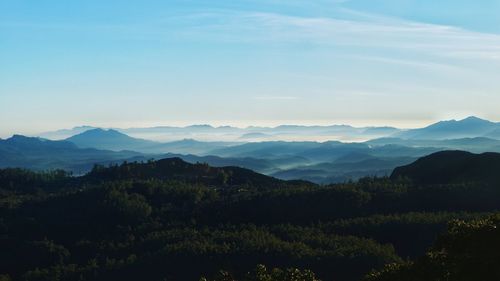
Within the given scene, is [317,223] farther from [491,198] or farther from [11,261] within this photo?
[11,261]

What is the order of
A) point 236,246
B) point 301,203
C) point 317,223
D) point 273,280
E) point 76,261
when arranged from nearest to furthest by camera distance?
point 273,280, point 236,246, point 76,261, point 317,223, point 301,203

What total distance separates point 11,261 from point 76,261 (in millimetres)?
18250

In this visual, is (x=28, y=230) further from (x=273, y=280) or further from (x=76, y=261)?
(x=273, y=280)

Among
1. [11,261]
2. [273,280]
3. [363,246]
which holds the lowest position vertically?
[11,261]

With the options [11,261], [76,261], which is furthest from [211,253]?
[11,261]

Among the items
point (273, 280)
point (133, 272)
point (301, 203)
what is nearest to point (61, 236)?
point (133, 272)

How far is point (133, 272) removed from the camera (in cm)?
13788

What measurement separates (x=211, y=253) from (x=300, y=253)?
20352 mm

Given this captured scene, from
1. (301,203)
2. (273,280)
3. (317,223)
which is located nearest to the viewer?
(273,280)

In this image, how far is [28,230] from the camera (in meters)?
194

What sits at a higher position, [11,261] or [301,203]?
[301,203]

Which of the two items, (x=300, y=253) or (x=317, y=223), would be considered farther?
(x=317, y=223)

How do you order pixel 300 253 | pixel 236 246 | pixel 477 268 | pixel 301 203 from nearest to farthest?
pixel 477 268 < pixel 300 253 < pixel 236 246 < pixel 301 203

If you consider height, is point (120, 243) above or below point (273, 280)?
below
